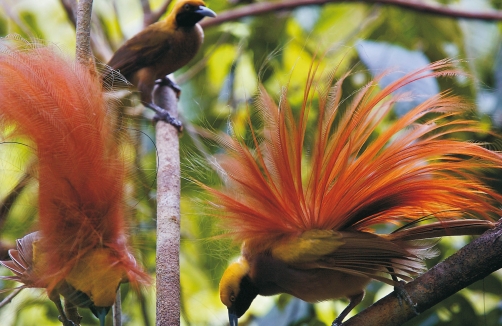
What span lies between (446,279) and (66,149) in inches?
38.7

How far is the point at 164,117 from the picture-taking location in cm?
245

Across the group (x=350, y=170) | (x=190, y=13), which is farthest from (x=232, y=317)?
(x=190, y=13)

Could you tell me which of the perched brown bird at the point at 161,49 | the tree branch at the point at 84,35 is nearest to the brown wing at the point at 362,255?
the tree branch at the point at 84,35

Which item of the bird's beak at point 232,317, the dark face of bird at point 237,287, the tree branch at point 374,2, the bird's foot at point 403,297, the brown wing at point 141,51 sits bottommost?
the bird's beak at point 232,317

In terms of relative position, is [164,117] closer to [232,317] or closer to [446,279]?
[232,317]

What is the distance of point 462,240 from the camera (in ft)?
9.62

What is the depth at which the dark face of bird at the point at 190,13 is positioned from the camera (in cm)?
286

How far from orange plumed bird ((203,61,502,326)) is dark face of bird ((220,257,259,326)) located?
0.15 ft

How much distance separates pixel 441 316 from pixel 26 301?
62.5 inches

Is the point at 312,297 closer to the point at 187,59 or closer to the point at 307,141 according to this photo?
the point at 307,141

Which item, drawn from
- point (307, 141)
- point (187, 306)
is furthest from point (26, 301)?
point (307, 141)

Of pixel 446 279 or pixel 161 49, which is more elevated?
pixel 161 49

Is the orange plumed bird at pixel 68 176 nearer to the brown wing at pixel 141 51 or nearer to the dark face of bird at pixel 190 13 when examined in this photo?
the brown wing at pixel 141 51

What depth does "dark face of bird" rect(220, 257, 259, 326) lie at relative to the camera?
6.29 feet
